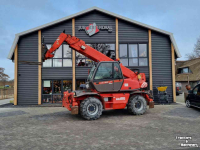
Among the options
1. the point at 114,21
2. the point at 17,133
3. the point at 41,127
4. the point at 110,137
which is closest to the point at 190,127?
the point at 110,137

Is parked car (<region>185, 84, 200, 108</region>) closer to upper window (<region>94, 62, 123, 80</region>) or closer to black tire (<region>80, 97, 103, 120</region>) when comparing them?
upper window (<region>94, 62, 123, 80</region>)

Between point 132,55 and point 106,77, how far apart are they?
6.19m

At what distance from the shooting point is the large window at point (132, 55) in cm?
1338

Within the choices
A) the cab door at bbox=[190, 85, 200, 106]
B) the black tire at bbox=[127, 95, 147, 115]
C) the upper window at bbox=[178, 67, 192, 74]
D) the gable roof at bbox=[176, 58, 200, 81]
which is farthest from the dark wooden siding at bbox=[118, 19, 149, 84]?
the upper window at bbox=[178, 67, 192, 74]

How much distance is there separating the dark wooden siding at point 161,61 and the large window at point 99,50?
3.56m

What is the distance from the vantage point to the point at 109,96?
8156 millimetres

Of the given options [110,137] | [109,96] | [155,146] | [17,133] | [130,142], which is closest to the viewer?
[155,146]

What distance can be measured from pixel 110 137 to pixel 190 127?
3.35 meters

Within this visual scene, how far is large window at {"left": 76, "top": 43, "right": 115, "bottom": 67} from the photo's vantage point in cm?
1330

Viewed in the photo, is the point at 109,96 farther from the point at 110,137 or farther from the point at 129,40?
the point at 129,40

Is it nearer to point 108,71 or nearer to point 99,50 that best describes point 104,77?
point 108,71

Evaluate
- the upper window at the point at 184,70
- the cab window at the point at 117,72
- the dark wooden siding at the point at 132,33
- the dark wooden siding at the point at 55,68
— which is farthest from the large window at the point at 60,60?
the upper window at the point at 184,70

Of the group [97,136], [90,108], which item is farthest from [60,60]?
[97,136]

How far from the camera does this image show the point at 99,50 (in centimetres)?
1334
